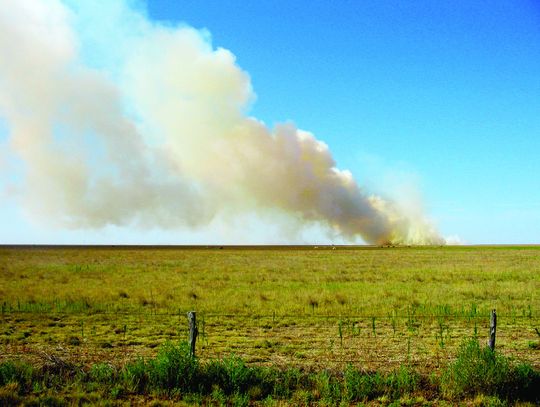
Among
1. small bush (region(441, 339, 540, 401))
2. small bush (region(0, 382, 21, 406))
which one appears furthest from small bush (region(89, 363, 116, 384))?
small bush (region(441, 339, 540, 401))

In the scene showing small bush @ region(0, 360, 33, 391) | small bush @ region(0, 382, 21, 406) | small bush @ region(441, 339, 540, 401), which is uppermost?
small bush @ region(441, 339, 540, 401)

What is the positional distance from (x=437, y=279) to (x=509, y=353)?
80.9 ft

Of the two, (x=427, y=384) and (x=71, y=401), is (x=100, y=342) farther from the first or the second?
(x=427, y=384)

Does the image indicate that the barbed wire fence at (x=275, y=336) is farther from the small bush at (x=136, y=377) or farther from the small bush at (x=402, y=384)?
the small bush at (x=136, y=377)

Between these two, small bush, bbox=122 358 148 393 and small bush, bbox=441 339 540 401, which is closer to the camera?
small bush, bbox=122 358 148 393

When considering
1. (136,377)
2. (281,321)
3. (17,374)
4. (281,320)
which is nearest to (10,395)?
(17,374)

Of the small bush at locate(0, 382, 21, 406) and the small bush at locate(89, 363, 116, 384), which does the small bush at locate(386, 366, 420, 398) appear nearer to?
the small bush at locate(89, 363, 116, 384)

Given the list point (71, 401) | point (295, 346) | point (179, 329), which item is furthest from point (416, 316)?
point (71, 401)

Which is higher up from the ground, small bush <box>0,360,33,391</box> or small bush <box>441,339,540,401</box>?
small bush <box>441,339,540,401</box>

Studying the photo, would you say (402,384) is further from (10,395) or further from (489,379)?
(10,395)

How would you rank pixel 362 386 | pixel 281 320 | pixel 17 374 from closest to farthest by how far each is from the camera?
pixel 362 386
pixel 17 374
pixel 281 320

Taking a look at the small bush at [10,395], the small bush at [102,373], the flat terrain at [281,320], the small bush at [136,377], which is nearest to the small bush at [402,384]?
the flat terrain at [281,320]

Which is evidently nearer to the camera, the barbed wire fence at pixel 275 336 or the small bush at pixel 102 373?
the small bush at pixel 102 373

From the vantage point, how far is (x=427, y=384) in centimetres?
1060
